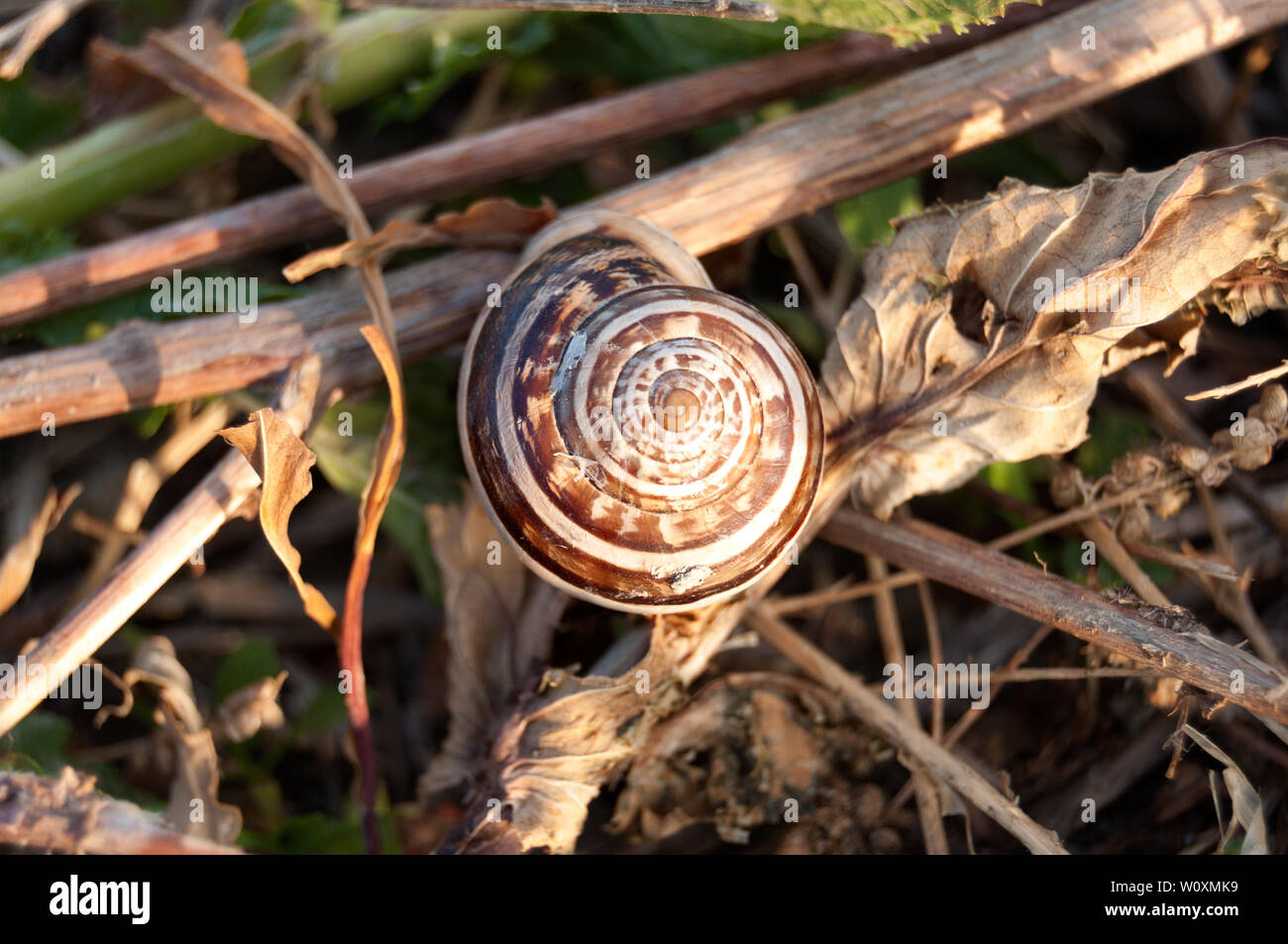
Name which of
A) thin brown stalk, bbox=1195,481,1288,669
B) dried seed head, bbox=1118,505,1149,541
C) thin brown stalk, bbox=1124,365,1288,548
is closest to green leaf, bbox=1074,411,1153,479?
thin brown stalk, bbox=1124,365,1288,548

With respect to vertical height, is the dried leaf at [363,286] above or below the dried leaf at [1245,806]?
above

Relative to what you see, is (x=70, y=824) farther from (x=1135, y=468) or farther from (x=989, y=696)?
(x=1135, y=468)

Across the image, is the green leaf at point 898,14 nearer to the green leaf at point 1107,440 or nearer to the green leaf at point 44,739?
the green leaf at point 1107,440

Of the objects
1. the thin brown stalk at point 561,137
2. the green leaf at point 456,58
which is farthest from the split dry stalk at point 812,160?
the green leaf at point 456,58

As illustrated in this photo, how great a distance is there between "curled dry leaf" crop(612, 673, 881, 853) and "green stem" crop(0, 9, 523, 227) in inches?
63.2

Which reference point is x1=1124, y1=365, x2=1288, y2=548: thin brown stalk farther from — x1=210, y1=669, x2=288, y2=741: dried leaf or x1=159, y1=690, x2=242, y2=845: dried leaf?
x1=159, y1=690, x2=242, y2=845: dried leaf

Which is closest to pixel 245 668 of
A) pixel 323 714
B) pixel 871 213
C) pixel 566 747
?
pixel 323 714

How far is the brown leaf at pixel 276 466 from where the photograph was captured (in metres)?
1.55

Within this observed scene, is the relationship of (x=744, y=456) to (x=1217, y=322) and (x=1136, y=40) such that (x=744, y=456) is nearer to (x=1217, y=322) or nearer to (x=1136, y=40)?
(x=1136, y=40)

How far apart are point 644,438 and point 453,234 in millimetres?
742

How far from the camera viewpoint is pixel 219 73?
6.24 ft

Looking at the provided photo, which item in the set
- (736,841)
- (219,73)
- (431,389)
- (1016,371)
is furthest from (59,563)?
(1016,371)

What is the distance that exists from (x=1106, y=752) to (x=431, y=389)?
1.71 meters

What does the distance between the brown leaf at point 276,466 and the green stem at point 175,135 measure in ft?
3.00
